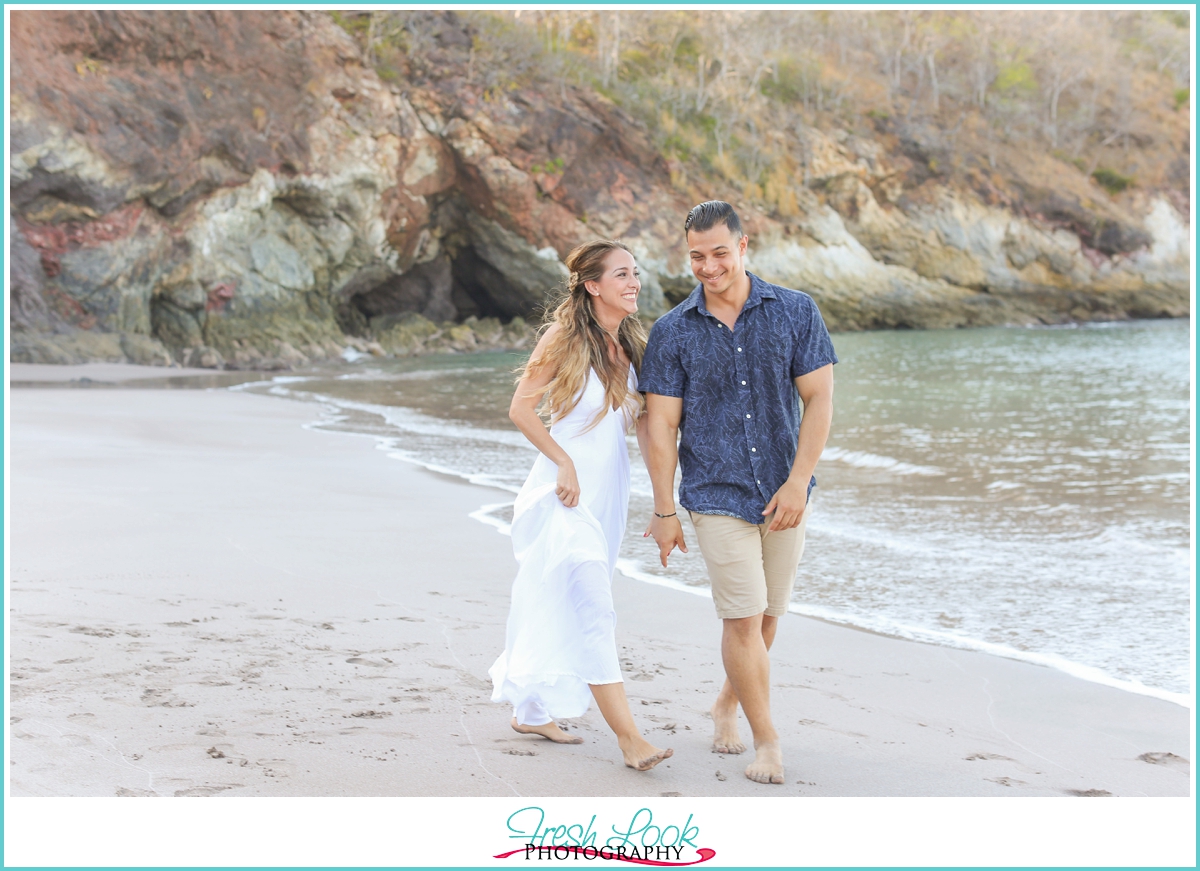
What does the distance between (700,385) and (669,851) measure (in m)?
1.40

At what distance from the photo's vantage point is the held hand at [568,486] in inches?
124

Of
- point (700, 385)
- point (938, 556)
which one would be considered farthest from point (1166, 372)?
point (700, 385)

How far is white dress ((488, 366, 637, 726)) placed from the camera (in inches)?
125

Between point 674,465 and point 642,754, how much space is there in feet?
3.01

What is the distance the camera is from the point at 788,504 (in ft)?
10.1

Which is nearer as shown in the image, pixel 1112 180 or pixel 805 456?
pixel 805 456

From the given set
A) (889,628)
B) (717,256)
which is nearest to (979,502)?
(889,628)

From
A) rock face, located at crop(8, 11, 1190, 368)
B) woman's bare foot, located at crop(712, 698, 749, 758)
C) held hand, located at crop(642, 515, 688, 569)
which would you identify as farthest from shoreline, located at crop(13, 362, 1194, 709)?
rock face, located at crop(8, 11, 1190, 368)

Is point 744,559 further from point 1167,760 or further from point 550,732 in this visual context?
point 1167,760

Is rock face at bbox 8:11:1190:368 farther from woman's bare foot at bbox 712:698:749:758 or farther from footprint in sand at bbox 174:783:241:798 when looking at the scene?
woman's bare foot at bbox 712:698:749:758

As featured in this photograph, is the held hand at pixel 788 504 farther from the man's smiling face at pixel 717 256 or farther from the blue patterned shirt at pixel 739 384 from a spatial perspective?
the man's smiling face at pixel 717 256

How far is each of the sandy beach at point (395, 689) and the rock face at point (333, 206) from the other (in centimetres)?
1918

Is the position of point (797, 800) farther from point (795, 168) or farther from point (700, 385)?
point (795, 168)

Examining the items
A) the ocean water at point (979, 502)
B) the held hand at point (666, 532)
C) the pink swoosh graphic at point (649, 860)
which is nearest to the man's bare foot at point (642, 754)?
the pink swoosh graphic at point (649, 860)
